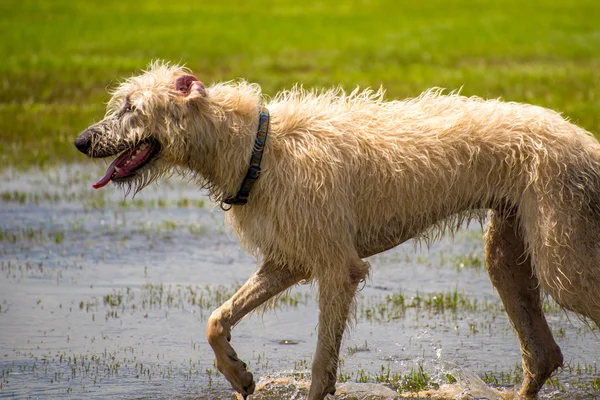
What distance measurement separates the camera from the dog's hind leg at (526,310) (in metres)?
6.77

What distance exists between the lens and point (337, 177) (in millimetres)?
6164

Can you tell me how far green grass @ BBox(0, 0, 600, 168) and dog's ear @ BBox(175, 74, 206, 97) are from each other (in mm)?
5491

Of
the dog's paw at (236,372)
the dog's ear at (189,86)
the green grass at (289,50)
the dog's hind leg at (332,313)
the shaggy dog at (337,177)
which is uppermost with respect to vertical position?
the green grass at (289,50)

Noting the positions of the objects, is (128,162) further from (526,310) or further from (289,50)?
(289,50)

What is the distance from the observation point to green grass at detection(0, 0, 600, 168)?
18062 mm

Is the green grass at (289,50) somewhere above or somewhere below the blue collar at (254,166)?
above

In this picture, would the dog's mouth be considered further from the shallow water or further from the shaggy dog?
the shallow water

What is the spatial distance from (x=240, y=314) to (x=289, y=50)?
2207cm

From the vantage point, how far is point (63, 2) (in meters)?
42.0

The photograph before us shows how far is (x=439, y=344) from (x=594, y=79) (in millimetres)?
14063

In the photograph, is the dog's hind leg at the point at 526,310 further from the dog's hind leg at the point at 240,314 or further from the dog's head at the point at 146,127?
the dog's head at the point at 146,127

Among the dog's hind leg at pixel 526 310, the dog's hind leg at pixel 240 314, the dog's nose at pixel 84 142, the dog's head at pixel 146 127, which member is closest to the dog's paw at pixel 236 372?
the dog's hind leg at pixel 240 314

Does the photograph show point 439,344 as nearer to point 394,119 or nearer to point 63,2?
point 394,119

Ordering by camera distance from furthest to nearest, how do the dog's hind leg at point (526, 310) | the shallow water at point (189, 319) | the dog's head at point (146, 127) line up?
the shallow water at point (189, 319)
the dog's hind leg at point (526, 310)
the dog's head at point (146, 127)
